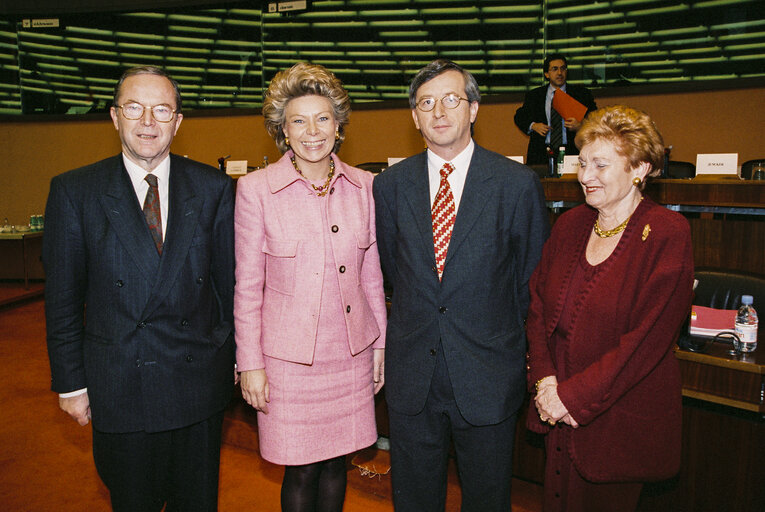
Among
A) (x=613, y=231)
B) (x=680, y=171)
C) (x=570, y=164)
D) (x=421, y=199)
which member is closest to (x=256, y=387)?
(x=421, y=199)

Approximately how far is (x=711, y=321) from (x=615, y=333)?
98cm

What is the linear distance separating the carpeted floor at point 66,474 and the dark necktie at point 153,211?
1.57 m

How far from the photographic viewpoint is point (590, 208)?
1862 millimetres

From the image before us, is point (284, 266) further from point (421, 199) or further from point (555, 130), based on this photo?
point (555, 130)

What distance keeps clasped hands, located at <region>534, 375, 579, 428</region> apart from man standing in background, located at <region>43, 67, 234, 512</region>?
1.01 metres

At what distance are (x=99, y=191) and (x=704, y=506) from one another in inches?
94.6

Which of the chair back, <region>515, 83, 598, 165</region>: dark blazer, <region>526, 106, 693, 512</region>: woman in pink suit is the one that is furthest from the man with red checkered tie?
<region>515, 83, 598, 165</region>: dark blazer

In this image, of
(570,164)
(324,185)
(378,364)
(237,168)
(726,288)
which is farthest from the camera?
(237,168)

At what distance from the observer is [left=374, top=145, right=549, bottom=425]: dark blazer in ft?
5.68

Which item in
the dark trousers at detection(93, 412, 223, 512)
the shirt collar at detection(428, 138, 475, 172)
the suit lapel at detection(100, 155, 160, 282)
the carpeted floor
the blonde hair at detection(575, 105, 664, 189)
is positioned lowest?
the carpeted floor

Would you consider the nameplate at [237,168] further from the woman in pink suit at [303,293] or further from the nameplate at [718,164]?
the nameplate at [718,164]

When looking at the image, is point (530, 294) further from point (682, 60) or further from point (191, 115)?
point (191, 115)

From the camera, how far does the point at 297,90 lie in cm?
186

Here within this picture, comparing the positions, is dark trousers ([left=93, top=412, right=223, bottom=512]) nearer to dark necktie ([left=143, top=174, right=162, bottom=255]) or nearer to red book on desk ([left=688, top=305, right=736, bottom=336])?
dark necktie ([left=143, top=174, right=162, bottom=255])
